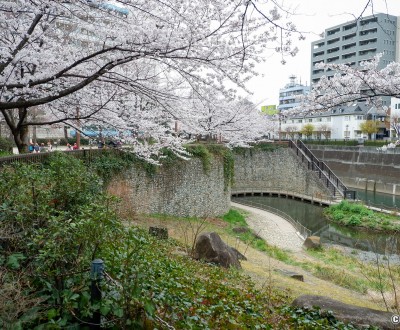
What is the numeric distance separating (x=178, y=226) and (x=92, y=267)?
37.7 ft

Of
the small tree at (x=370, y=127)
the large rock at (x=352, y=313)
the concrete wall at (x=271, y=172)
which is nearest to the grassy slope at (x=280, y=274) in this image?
the large rock at (x=352, y=313)

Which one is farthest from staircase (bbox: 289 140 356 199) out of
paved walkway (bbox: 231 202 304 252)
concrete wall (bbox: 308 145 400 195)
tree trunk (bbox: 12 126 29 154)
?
tree trunk (bbox: 12 126 29 154)

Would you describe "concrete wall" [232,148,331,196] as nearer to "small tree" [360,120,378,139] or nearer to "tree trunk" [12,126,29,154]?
"small tree" [360,120,378,139]

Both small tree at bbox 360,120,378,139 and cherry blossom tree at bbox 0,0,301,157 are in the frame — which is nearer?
cherry blossom tree at bbox 0,0,301,157

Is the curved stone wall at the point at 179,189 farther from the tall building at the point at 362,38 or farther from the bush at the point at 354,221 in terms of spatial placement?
the bush at the point at 354,221

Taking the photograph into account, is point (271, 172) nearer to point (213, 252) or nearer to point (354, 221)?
point (354, 221)

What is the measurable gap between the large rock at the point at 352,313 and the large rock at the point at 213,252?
290cm

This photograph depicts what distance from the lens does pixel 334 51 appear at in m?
28.8

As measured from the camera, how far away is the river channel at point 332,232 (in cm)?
1803

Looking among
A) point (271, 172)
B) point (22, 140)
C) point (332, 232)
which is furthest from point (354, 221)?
point (22, 140)

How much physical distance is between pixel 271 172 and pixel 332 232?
1183cm

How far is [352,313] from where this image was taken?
217 inches

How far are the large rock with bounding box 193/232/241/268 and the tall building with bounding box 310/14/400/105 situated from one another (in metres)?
4.45

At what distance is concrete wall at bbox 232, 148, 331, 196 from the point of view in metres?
32.0
